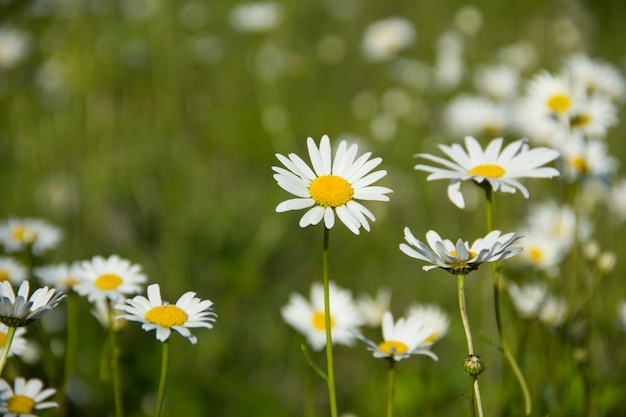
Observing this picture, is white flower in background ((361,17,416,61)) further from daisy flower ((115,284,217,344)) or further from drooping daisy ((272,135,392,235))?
daisy flower ((115,284,217,344))

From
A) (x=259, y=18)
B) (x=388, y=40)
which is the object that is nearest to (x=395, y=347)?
(x=388, y=40)

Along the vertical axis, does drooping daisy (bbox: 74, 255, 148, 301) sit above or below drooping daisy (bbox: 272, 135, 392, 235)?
below

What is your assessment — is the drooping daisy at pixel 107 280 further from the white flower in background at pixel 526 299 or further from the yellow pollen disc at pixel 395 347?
the white flower in background at pixel 526 299

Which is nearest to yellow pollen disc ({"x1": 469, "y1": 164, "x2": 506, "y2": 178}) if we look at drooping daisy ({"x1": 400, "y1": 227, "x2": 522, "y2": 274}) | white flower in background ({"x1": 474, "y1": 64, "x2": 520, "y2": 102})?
drooping daisy ({"x1": 400, "y1": 227, "x2": 522, "y2": 274})

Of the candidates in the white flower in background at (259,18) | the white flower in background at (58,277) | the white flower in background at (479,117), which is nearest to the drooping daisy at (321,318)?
the white flower in background at (58,277)

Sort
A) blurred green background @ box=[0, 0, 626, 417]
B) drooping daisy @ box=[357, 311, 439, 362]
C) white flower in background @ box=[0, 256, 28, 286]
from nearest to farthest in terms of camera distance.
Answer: drooping daisy @ box=[357, 311, 439, 362]
white flower in background @ box=[0, 256, 28, 286]
blurred green background @ box=[0, 0, 626, 417]

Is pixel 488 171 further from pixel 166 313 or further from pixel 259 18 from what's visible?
pixel 259 18
